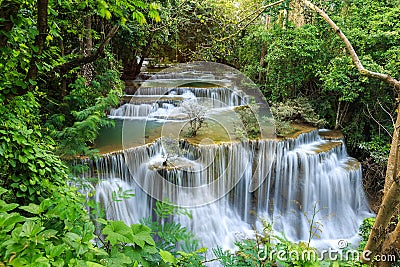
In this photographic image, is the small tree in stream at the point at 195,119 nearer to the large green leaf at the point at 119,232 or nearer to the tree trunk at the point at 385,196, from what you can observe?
the tree trunk at the point at 385,196

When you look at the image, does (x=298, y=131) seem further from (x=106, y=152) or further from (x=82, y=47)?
(x=82, y=47)

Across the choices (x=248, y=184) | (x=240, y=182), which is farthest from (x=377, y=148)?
(x=240, y=182)

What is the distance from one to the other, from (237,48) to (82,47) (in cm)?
723

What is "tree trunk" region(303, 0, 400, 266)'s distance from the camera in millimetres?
2367

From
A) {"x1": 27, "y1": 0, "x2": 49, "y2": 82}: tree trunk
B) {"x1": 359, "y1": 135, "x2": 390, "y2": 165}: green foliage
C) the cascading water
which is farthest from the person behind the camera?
{"x1": 359, "y1": 135, "x2": 390, "y2": 165}: green foliage

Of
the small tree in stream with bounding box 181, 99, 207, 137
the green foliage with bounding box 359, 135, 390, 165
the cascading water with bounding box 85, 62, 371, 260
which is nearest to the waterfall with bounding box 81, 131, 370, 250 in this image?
the cascading water with bounding box 85, 62, 371, 260

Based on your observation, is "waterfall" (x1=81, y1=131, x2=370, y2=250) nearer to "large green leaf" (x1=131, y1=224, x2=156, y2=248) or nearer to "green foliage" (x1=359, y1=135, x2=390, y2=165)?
"green foliage" (x1=359, y1=135, x2=390, y2=165)

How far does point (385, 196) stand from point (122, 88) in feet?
25.0

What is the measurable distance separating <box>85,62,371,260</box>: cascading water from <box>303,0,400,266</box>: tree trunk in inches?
138

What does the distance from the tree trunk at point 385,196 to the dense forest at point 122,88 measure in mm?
24

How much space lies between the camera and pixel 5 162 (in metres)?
1.95

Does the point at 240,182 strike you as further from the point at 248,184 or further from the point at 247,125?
the point at 247,125

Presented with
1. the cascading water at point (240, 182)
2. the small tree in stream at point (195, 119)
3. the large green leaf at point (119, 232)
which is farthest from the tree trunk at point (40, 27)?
the small tree in stream at point (195, 119)

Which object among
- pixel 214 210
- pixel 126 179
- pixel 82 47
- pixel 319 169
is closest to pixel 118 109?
pixel 82 47
